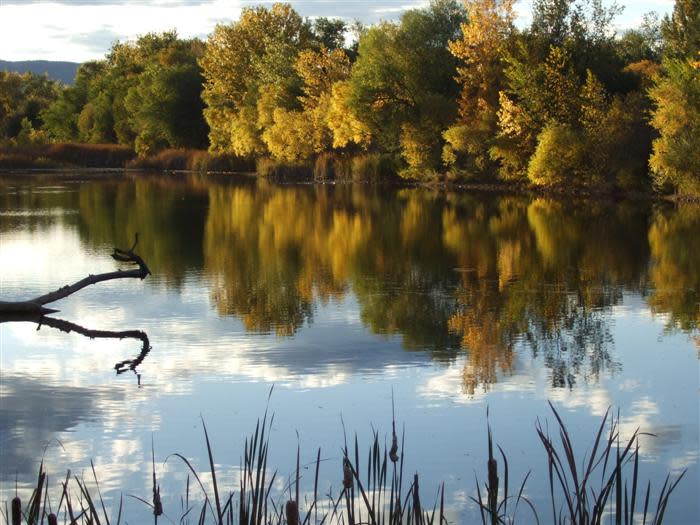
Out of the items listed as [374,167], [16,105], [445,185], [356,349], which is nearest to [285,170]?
[374,167]

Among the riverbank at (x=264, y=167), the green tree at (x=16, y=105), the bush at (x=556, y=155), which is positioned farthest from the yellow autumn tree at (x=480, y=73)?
the green tree at (x=16, y=105)

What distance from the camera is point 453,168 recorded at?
141 ft

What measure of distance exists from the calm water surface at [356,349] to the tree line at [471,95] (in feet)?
31.7

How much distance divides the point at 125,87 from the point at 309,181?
29047mm

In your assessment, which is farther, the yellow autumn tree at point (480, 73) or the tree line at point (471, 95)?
the yellow autumn tree at point (480, 73)

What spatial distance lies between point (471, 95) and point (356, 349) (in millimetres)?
30712

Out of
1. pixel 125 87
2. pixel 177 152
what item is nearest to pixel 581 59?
pixel 177 152

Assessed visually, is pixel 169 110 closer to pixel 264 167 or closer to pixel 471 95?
pixel 264 167

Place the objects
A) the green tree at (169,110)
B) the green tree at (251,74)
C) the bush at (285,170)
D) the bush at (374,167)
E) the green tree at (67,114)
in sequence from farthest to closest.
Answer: the green tree at (67,114)
the green tree at (169,110)
the green tree at (251,74)
the bush at (285,170)
the bush at (374,167)

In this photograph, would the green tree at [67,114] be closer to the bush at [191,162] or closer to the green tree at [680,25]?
the bush at [191,162]

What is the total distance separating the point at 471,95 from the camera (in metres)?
41.3

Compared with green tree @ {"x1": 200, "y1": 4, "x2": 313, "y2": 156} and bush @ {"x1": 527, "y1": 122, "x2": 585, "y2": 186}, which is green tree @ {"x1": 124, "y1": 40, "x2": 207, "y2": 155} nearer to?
green tree @ {"x1": 200, "y1": 4, "x2": 313, "y2": 156}

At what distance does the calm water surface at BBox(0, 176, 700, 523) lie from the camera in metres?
8.01

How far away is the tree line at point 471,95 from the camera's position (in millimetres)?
34812
